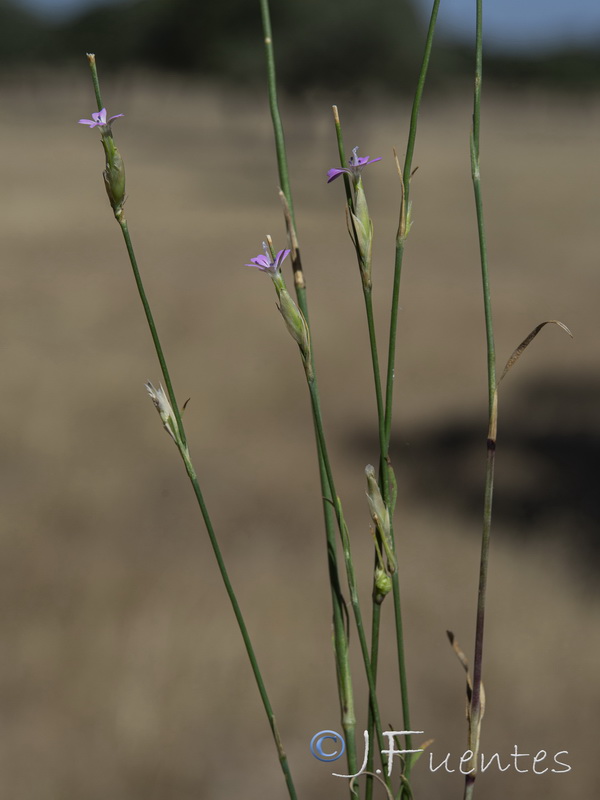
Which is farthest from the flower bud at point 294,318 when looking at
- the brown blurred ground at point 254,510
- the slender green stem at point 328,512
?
the brown blurred ground at point 254,510

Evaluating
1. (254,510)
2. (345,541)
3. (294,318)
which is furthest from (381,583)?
(254,510)

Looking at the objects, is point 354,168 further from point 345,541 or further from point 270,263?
point 345,541

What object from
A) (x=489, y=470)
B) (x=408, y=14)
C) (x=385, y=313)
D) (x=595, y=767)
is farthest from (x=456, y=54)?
(x=489, y=470)

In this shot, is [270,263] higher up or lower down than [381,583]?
higher up

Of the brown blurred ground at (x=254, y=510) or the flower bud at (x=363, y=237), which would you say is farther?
the brown blurred ground at (x=254, y=510)

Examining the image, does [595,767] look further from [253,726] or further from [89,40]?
[89,40]

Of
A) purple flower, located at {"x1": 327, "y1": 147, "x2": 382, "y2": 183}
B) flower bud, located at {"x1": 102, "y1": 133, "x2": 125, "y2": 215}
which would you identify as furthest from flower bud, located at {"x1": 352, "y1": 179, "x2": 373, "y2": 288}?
flower bud, located at {"x1": 102, "y1": 133, "x2": 125, "y2": 215}

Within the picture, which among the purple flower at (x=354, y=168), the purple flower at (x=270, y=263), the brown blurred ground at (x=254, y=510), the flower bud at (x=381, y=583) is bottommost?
the flower bud at (x=381, y=583)

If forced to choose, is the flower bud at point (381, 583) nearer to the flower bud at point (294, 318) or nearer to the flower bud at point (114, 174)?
the flower bud at point (294, 318)

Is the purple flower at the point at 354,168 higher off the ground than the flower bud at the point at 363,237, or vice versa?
the purple flower at the point at 354,168
